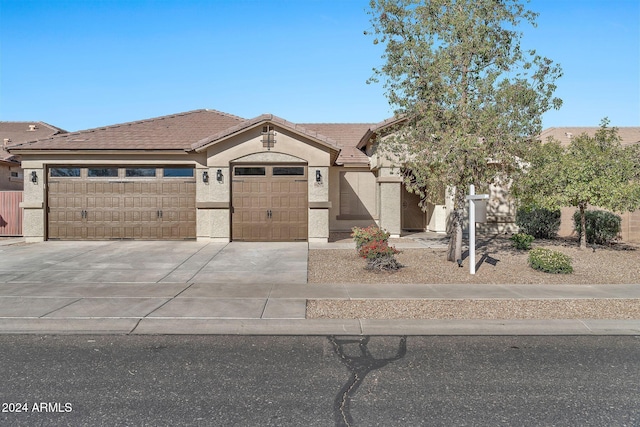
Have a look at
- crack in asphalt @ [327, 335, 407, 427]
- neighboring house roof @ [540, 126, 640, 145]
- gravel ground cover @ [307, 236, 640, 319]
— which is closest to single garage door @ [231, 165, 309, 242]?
gravel ground cover @ [307, 236, 640, 319]

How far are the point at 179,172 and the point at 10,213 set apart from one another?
794cm

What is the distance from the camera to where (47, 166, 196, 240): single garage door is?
16.2m

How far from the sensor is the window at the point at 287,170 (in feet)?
52.1

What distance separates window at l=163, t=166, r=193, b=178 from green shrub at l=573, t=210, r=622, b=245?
15.1 metres

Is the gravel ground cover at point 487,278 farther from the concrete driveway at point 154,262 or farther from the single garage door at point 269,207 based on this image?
the single garage door at point 269,207

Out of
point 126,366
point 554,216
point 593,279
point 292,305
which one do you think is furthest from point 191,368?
point 554,216

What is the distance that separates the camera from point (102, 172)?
640 inches

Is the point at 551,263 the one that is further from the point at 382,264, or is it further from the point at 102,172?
the point at 102,172

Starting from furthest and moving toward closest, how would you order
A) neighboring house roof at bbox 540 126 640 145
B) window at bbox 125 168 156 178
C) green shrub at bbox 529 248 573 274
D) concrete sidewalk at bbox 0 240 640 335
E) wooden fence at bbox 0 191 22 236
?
1. neighboring house roof at bbox 540 126 640 145
2. wooden fence at bbox 0 191 22 236
3. window at bbox 125 168 156 178
4. green shrub at bbox 529 248 573 274
5. concrete sidewalk at bbox 0 240 640 335

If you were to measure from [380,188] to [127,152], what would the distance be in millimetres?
10365

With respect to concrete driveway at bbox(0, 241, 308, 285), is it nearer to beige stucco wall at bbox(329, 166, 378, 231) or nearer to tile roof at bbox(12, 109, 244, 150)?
tile roof at bbox(12, 109, 244, 150)

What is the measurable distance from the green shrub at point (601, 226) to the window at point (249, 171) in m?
12.2

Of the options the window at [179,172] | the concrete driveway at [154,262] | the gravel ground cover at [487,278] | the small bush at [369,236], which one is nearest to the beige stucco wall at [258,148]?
the window at [179,172]

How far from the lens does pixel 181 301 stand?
7.75 m
